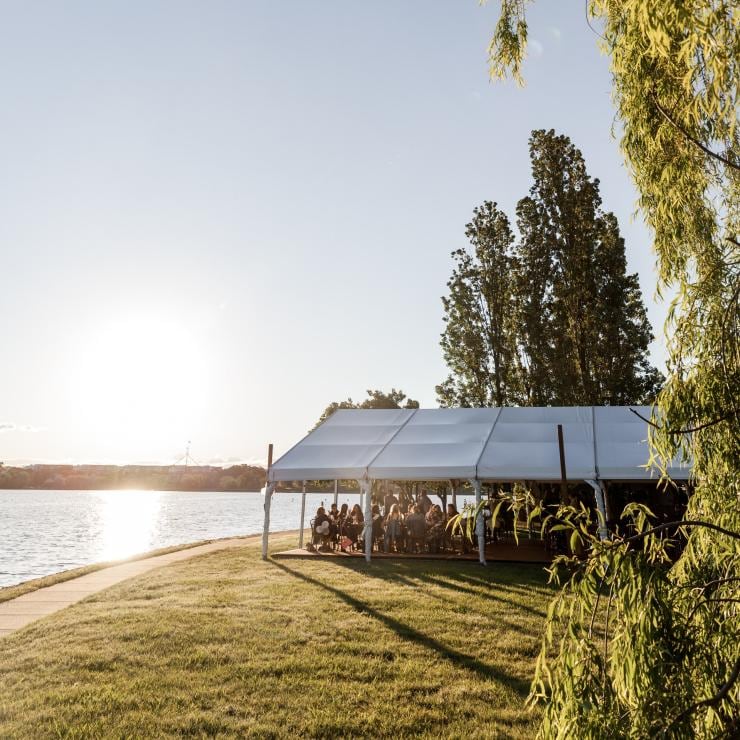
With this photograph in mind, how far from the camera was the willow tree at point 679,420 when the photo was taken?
2369mm

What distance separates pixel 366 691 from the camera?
6.16 meters

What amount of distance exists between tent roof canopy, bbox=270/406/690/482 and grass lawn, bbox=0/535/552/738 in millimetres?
3246

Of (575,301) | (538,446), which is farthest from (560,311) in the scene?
(538,446)

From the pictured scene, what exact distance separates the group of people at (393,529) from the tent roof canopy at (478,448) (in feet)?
7.15

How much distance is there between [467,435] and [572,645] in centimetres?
1401

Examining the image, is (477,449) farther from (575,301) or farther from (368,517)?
(575,301)

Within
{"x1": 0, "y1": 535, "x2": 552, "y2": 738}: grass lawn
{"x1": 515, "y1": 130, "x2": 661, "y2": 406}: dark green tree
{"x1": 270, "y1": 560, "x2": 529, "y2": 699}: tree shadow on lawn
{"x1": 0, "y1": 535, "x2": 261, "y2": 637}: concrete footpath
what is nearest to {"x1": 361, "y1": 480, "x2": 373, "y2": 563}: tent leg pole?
{"x1": 0, "y1": 535, "x2": 552, "y2": 738}: grass lawn

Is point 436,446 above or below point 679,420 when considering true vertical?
above

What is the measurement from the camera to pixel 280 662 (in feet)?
23.0

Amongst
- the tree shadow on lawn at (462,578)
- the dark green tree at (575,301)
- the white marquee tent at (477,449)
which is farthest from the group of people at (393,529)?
the dark green tree at (575,301)

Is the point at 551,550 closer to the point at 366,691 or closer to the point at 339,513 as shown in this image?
the point at 339,513

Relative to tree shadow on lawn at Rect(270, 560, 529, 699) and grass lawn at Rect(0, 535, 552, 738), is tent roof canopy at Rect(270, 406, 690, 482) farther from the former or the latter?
tree shadow on lawn at Rect(270, 560, 529, 699)

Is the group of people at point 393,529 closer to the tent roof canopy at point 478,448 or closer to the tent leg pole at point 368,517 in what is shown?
the tent leg pole at point 368,517

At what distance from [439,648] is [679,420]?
5.71 metres
